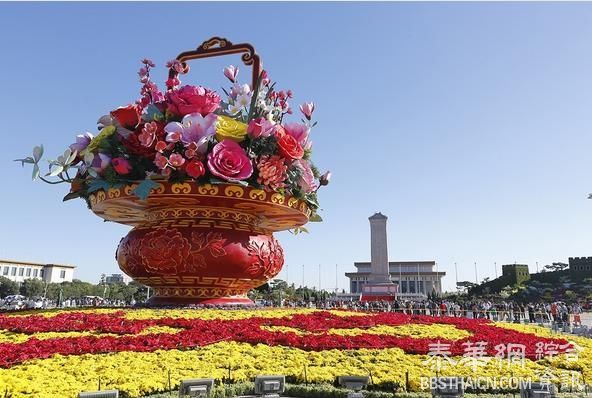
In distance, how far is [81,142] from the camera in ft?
32.7

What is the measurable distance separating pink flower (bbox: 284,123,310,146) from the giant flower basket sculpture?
0.03m

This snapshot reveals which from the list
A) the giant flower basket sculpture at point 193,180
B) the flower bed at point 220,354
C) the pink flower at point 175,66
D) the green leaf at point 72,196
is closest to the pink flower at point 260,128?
the giant flower basket sculpture at point 193,180

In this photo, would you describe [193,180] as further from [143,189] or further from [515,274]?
[515,274]

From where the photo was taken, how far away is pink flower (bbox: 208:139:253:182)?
9.33 m

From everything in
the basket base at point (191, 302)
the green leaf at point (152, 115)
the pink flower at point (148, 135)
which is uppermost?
the green leaf at point (152, 115)

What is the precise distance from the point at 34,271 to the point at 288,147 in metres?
93.7

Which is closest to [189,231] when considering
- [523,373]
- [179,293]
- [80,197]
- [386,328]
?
[179,293]

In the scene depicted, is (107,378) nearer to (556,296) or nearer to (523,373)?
(523,373)

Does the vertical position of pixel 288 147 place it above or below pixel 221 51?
below

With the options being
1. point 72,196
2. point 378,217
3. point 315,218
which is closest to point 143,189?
point 72,196

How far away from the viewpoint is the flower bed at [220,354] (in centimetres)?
453

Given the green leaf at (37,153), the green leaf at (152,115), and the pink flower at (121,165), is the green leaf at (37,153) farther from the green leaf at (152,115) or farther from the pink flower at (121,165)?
the green leaf at (152,115)

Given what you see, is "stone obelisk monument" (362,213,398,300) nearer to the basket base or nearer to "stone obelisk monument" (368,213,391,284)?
"stone obelisk monument" (368,213,391,284)

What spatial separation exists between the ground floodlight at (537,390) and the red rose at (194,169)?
683cm
